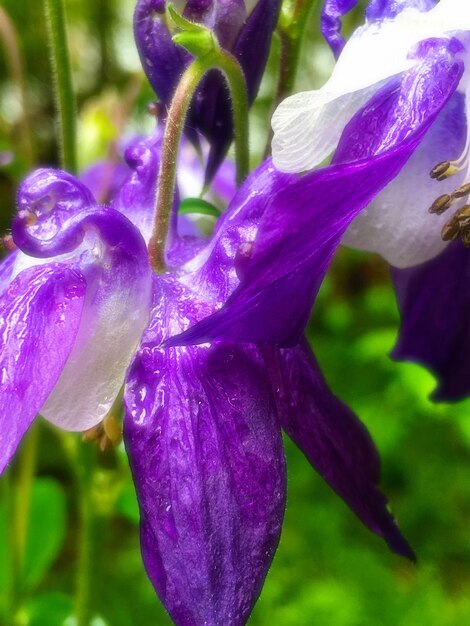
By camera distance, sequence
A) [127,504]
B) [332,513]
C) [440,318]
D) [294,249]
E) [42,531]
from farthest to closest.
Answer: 1. [332,513]
2. [42,531]
3. [127,504]
4. [440,318]
5. [294,249]

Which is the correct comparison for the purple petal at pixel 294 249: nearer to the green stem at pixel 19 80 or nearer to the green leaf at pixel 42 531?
the green stem at pixel 19 80

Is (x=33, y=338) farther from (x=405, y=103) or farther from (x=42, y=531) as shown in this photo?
(x=42, y=531)

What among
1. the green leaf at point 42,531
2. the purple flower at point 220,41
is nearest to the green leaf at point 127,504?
the green leaf at point 42,531

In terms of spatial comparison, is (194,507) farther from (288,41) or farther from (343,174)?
(288,41)

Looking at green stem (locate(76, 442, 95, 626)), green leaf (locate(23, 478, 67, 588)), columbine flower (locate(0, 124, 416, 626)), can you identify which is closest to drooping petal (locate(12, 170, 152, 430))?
columbine flower (locate(0, 124, 416, 626))

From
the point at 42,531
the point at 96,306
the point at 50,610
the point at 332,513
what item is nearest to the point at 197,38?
the point at 96,306

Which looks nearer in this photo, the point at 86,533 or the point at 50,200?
the point at 50,200

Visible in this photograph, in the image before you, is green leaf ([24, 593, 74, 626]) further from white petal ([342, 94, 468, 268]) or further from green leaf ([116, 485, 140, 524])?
white petal ([342, 94, 468, 268])
